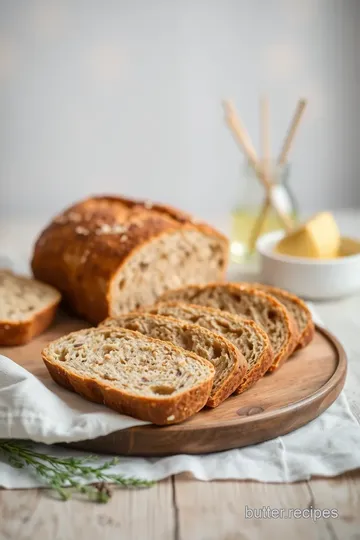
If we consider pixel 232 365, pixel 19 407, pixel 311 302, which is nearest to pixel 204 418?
pixel 232 365

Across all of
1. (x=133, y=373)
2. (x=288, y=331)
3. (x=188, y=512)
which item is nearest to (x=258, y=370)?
(x=288, y=331)

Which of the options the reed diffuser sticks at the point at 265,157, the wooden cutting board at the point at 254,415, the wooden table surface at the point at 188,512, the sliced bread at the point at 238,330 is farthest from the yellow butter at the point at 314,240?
the wooden table surface at the point at 188,512

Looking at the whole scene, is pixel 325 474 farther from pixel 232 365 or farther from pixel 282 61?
pixel 282 61

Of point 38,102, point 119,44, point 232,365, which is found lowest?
point 232,365

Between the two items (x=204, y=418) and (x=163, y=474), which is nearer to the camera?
(x=163, y=474)

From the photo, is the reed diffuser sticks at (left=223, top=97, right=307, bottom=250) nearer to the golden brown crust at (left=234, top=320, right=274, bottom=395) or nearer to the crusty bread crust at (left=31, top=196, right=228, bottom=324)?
the crusty bread crust at (left=31, top=196, right=228, bottom=324)

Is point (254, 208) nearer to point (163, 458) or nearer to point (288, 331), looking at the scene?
point (288, 331)

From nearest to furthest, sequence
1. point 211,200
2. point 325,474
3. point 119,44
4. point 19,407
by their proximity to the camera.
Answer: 1. point 325,474
2. point 19,407
3. point 119,44
4. point 211,200
